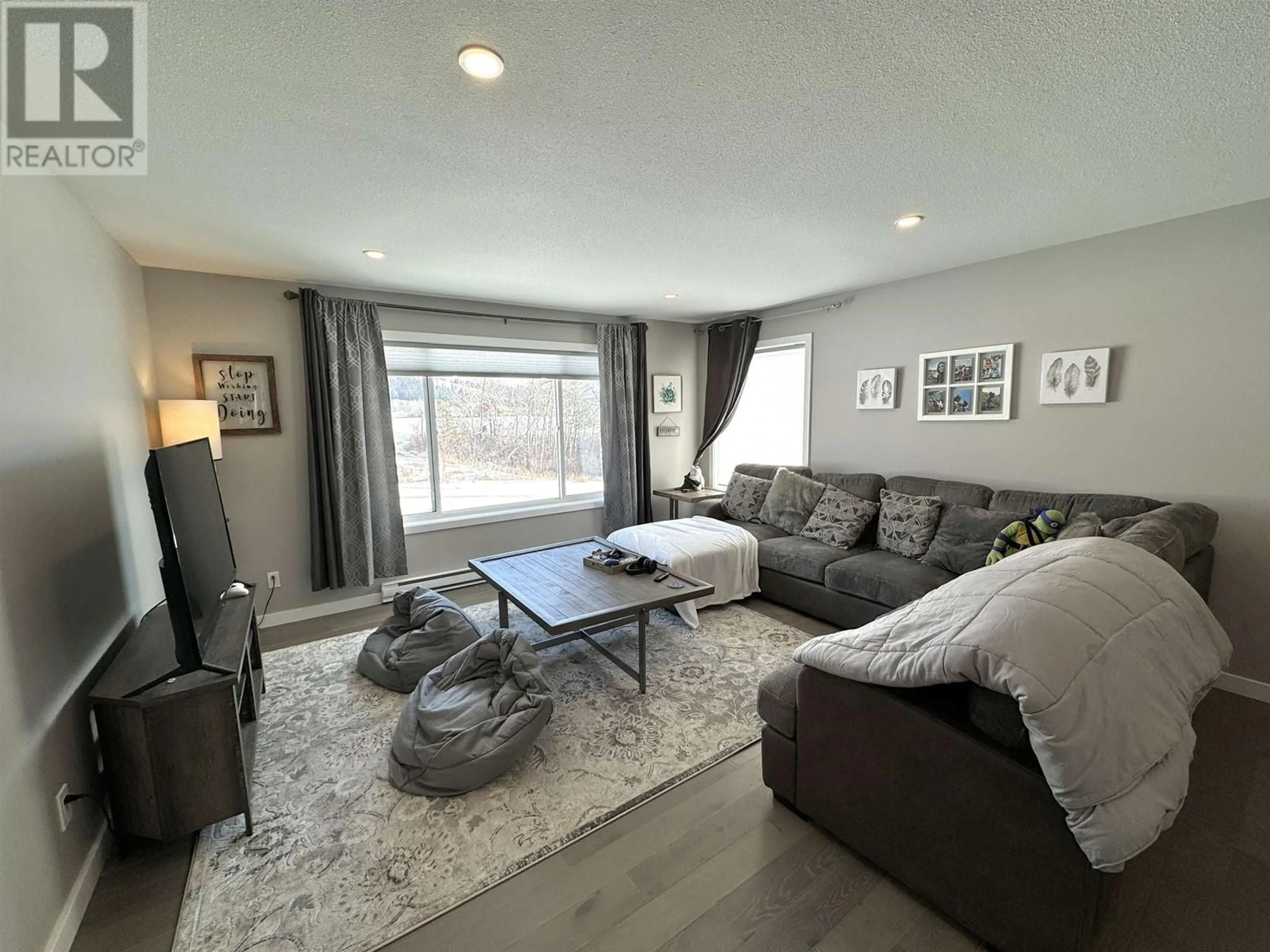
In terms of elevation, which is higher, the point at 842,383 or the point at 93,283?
the point at 93,283

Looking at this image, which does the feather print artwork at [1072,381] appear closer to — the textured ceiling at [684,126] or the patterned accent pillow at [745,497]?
the textured ceiling at [684,126]

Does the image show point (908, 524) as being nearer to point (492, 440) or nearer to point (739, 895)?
point (739, 895)

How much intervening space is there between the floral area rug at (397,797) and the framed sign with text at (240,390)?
1563mm

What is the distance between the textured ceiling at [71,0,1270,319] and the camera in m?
1.24

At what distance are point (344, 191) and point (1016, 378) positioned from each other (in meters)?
3.89

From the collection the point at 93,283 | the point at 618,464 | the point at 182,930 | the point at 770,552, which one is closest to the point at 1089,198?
the point at 770,552

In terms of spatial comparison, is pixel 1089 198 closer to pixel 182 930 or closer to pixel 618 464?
pixel 618 464

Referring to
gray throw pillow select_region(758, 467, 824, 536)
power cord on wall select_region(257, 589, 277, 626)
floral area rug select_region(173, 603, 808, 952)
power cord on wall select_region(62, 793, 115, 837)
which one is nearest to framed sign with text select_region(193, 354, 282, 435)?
power cord on wall select_region(257, 589, 277, 626)

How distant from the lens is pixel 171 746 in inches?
64.1

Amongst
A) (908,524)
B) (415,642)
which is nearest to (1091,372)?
Result: (908,524)

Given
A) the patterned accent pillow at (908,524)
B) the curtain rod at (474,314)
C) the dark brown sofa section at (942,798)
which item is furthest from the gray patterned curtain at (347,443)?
the patterned accent pillow at (908,524)

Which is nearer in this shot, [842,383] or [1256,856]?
[1256,856]

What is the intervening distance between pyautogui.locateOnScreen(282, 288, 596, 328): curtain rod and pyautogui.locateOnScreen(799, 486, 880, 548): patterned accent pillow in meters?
2.72

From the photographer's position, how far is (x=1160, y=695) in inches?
47.8
